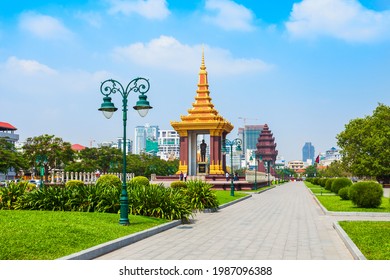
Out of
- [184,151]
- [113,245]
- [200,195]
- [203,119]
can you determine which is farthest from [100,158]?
A: [113,245]

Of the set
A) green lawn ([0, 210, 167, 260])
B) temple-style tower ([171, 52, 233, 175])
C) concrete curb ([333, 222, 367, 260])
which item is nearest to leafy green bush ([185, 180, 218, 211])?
green lawn ([0, 210, 167, 260])

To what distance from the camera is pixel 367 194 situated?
86.1 feet

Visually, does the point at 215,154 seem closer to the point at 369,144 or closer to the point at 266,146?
the point at 369,144

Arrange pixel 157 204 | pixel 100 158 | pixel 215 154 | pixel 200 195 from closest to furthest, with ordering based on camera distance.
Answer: pixel 157 204 → pixel 200 195 → pixel 215 154 → pixel 100 158

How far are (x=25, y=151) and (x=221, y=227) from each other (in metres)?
60.9

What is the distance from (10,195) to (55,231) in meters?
8.49

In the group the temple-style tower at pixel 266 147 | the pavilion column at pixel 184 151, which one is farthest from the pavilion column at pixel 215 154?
the temple-style tower at pixel 266 147

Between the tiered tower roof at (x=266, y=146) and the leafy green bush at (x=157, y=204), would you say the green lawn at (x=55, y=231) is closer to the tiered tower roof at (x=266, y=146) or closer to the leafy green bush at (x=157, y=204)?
the leafy green bush at (x=157, y=204)

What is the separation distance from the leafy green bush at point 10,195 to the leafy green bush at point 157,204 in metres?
4.67

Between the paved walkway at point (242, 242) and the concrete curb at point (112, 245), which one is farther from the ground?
the concrete curb at point (112, 245)

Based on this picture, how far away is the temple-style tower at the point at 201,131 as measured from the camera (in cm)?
7188
